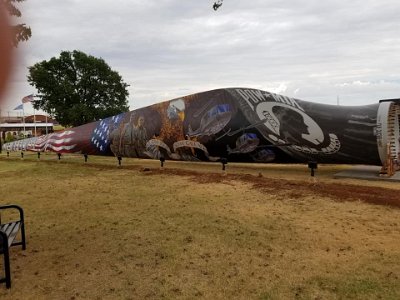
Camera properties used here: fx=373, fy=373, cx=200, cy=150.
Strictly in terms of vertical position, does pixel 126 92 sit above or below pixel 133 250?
above

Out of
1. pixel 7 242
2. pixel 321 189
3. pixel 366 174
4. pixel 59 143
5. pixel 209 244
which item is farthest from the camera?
pixel 59 143

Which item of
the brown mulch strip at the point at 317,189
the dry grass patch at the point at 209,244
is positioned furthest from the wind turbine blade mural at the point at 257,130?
the dry grass patch at the point at 209,244

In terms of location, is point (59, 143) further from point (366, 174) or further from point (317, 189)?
point (366, 174)

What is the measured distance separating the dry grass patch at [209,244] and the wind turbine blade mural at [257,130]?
300 centimetres

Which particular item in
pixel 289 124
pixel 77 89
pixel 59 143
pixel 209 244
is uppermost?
pixel 77 89

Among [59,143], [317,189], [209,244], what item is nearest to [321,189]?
[317,189]

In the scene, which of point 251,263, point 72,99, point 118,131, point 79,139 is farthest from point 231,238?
point 72,99

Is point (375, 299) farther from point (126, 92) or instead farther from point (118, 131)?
point (126, 92)

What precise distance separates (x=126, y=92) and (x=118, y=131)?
1740 cm

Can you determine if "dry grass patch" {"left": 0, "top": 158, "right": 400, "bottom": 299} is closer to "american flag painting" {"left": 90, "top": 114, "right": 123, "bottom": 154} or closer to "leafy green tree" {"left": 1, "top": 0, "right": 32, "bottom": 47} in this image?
"leafy green tree" {"left": 1, "top": 0, "right": 32, "bottom": 47}

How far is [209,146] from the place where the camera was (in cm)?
1476

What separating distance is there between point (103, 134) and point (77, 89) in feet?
49.8

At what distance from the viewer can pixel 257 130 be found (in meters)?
13.9

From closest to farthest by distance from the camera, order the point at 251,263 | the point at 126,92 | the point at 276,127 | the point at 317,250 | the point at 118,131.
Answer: the point at 251,263 < the point at 317,250 < the point at 276,127 < the point at 118,131 < the point at 126,92
